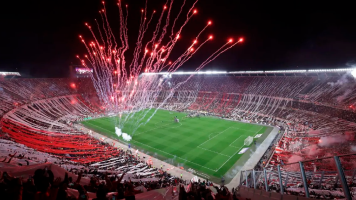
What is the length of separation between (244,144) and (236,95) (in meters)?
23.4

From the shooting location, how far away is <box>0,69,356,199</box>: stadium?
1032 centimetres

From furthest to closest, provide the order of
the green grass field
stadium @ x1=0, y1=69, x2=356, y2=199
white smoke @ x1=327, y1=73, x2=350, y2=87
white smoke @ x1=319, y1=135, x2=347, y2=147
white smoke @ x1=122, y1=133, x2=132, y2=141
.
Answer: white smoke @ x1=327, y1=73, x2=350, y2=87
white smoke @ x1=122, y1=133, x2=132, y2=141
the green grass field
white smoke @ x1=319, y1=135, x2=347, y2=147
stadium @ x1=0, y1=69, x2=356, y2=199

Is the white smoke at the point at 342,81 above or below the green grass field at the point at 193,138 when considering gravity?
above

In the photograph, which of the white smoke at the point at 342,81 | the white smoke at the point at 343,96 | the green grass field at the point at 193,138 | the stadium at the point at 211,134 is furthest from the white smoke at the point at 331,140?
the white smoke at the point at 342,81

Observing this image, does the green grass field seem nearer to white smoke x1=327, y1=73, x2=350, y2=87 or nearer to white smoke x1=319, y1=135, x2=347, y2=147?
white smoke x1=319, y1=135, x2=347, y2=147

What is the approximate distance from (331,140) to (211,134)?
12.7m

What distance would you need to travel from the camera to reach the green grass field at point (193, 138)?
61.3 feet

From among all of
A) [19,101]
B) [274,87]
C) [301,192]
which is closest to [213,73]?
[274,87]

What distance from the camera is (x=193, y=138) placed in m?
24.7

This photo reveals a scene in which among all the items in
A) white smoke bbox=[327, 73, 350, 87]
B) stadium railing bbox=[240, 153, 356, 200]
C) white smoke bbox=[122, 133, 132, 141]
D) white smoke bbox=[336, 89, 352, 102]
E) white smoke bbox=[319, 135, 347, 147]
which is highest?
white smoke bbox=[327, 73, 350, 87]

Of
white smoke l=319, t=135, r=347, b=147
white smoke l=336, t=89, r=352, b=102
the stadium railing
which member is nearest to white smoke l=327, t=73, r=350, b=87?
white smoke l=336, t=89, r=352, b=102

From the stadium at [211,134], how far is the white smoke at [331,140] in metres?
0.09

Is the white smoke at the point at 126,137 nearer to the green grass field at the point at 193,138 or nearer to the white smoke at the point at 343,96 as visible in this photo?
the green grass field at the point at 193,138

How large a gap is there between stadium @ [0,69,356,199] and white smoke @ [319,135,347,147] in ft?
0.31
